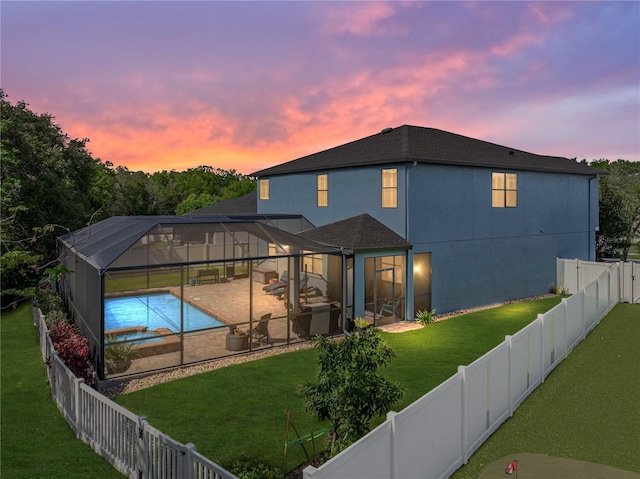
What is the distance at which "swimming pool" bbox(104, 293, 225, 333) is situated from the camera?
1888 centimetres

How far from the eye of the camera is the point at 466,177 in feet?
66.8

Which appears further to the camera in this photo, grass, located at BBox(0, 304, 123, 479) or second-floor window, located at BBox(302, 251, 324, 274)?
second-floor window, located at BBox(302, 251, 324, 274)

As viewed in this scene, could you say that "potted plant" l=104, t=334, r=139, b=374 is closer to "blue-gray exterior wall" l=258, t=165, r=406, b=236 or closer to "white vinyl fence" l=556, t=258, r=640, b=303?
"blue-gray exterior wall" l=258, t=165, r=406, b=236

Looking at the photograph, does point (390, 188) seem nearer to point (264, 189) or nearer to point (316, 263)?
point (316, 263)

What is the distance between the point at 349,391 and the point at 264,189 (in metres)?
23.3

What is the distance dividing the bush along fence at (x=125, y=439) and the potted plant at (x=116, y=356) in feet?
8.05

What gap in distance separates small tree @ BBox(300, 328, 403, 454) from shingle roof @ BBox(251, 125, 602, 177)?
12.6 metres

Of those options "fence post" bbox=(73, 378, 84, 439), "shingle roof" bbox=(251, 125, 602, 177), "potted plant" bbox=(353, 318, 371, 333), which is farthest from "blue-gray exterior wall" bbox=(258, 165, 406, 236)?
"fence post" bbox=(73, 378, 84, 439)

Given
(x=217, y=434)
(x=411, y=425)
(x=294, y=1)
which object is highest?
(x=294, y=1)

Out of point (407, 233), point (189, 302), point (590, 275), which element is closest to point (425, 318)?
point (407, 233)

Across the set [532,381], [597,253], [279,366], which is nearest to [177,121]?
[279,366]

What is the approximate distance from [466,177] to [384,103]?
10.1 meters

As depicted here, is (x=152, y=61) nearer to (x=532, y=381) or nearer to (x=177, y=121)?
(x=177, y=121)

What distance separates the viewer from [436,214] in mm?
19312
